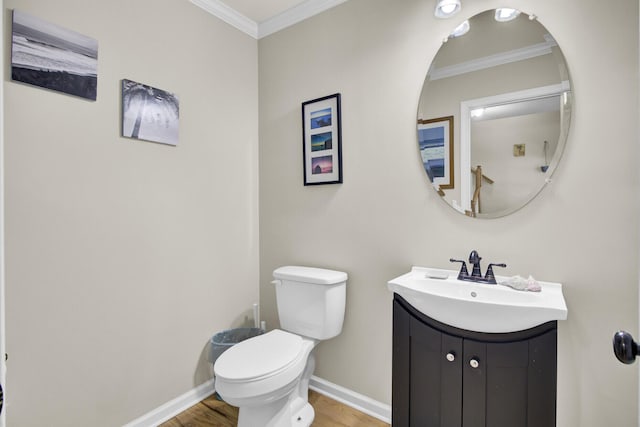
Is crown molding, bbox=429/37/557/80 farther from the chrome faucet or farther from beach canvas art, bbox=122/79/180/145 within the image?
beach canvas art, bbox=122/79/180/145

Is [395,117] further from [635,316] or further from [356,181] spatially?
[635,316]

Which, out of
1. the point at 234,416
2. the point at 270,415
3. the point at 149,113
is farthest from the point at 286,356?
the point at 149,113

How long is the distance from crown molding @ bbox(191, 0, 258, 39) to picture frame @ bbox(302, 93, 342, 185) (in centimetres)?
72

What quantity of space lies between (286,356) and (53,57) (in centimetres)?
171

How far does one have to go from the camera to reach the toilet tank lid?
187cm

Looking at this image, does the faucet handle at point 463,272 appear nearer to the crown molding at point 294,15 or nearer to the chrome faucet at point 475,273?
the chrome faucet at point 475,273

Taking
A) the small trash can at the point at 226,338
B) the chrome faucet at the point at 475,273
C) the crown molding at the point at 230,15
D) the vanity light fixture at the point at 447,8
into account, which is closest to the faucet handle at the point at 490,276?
the chrome faucet at the point at 475,273

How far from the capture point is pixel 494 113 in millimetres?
1574

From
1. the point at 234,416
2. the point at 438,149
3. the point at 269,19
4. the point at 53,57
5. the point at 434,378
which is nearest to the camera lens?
the point at 434,378

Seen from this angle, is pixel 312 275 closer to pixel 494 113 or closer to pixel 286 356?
pixel 286 356

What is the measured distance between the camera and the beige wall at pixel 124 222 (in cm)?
142

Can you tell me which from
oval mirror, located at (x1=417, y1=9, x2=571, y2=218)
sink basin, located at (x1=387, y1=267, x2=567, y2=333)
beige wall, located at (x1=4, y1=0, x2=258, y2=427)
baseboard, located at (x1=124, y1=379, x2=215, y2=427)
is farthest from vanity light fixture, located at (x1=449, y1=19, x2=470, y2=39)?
baseboard, located at (x1=124, y1=379, x2=215, y2=427)

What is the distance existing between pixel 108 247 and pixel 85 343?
46 centimetres

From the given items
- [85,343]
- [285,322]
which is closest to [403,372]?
[285,322]
